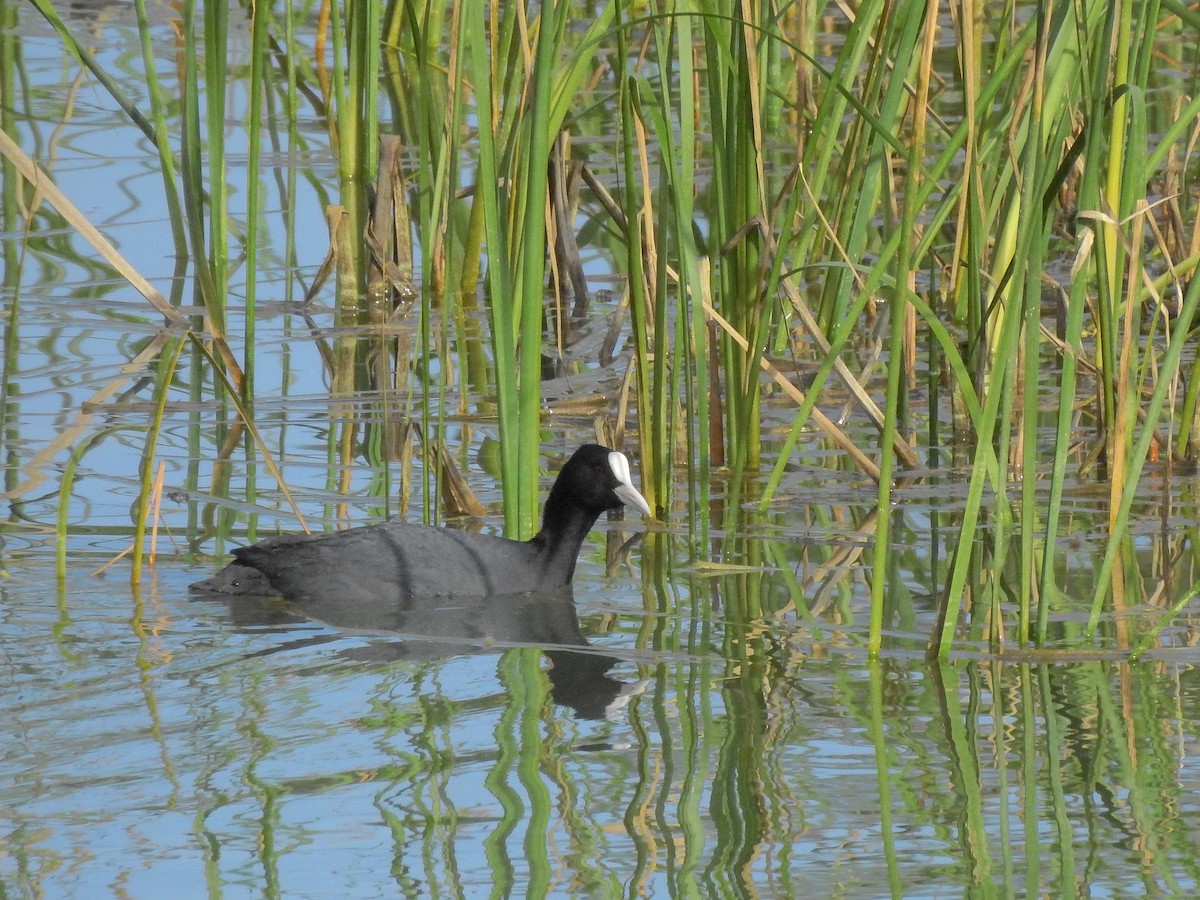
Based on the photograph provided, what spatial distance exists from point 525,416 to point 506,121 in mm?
1347

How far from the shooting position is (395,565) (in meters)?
5.25

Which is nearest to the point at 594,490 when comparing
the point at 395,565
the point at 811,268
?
the point at 395,565

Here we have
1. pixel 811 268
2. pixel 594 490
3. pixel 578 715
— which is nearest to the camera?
pixel 578 715

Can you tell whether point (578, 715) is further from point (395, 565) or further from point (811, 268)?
point (811, 268)

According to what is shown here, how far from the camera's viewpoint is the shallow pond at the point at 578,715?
342cm

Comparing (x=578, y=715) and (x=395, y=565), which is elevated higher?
(x=395, y=565)

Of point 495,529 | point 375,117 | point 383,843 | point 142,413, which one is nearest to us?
point 383,843

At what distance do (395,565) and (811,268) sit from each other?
174 cm

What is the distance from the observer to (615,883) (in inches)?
131

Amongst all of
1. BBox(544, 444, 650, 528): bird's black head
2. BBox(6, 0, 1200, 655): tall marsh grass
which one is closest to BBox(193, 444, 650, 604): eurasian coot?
BBox(544, 444, 650, 528): bird's black head

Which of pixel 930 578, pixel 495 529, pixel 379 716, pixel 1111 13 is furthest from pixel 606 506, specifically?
pixel 1111 13

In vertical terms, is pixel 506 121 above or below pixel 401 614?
above

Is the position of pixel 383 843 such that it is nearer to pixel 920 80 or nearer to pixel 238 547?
pixel 238 547

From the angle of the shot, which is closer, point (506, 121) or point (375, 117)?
point (506, 121)
